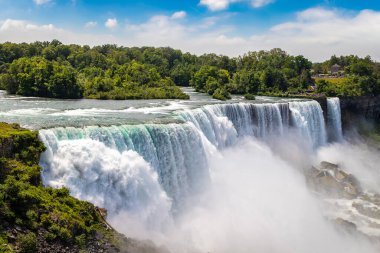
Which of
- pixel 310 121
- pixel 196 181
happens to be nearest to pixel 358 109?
pixel 310 121

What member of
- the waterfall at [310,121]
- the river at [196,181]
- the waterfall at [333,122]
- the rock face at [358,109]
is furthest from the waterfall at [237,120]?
the rock face at [358,109]

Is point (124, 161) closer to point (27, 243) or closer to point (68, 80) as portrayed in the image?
point (27, 243)

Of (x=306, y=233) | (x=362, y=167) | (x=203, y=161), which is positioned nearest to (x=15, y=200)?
(x=203, y=161)

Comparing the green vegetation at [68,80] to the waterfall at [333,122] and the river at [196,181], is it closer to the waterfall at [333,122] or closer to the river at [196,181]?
Result: the river at [196,181]

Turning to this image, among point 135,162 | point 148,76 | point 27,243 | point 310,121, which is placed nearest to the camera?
point 27,243

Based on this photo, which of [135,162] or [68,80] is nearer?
[135,162]

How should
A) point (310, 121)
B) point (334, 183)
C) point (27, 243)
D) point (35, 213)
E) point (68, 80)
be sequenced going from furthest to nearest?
1. point (68, 80)
2. point (310, 121)
3. point (334, 183)
4. point (35, 213)
5. point (27, 243)
